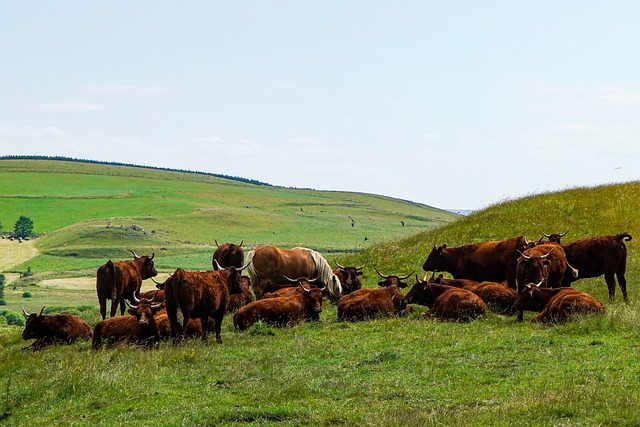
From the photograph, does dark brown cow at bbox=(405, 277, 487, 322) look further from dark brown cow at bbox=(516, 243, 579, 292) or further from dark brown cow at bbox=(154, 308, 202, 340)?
dark brown cow at bbox=(154, 308, 202, 340)

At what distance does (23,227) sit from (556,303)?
137276 millimetres

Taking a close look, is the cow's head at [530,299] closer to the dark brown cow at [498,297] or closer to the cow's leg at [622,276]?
the dark brown cow at [498,297]

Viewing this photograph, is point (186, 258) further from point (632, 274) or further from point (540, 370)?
point (540, 370)

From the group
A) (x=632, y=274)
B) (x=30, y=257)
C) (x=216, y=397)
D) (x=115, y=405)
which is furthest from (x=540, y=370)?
(x=30, y=257)

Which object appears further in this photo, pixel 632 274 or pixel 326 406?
pixel 632 274

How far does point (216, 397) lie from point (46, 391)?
10.0 ft

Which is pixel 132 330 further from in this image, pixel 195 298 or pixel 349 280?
pixel 349 280

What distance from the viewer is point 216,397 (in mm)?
10977

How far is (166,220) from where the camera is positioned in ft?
492

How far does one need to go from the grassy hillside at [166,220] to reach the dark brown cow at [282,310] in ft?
268

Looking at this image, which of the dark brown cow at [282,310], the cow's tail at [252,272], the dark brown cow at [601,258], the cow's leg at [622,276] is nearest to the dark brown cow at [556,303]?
the dark brown cow at [601,258]

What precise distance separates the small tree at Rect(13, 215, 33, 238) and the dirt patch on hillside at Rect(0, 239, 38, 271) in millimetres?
4523

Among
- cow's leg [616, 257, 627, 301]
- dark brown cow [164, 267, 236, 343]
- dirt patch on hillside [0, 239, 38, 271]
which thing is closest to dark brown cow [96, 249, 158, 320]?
dark brown cow [164, 267, 236, 343]

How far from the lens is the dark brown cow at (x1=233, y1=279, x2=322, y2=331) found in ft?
57.8
